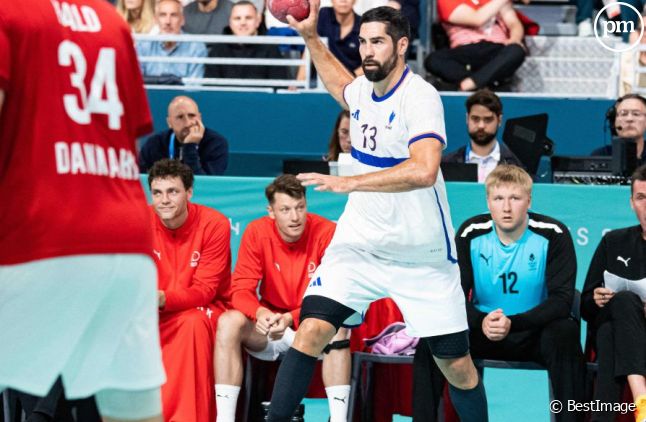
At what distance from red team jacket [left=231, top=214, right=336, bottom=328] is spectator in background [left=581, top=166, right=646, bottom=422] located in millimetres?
1546

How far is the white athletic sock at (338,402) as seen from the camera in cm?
629

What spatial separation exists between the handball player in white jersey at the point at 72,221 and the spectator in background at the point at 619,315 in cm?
316

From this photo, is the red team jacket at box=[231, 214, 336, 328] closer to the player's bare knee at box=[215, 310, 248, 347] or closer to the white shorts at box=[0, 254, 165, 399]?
the player's bare knee at box=[215, 310, 248, 347]

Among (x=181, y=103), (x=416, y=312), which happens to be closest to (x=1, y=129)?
(x=416, y=312)

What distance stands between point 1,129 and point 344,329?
3363mm

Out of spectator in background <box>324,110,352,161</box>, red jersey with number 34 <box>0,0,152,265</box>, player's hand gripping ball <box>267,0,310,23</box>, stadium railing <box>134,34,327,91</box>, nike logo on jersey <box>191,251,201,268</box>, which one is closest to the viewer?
red jersey with number 34 <box>0,0,152,265</box>

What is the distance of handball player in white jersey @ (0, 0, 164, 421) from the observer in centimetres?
327

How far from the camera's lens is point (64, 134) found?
333cm

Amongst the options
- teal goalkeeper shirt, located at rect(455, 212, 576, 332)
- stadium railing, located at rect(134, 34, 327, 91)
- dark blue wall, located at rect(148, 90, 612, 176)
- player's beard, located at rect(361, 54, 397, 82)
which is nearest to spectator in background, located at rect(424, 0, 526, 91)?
dark blue wall, located at rect(148, 90, 612, 176)

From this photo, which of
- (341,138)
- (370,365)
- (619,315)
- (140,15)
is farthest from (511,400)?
(140,15)

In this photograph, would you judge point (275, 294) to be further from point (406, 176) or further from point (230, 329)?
point (406, 176)

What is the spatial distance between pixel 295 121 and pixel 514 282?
4.30 meters

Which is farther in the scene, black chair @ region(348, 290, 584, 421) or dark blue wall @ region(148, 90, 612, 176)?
dark blue wall @ region(148, 90, 612, 176)

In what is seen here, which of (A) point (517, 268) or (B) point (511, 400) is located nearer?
(A) point (517, 268)
